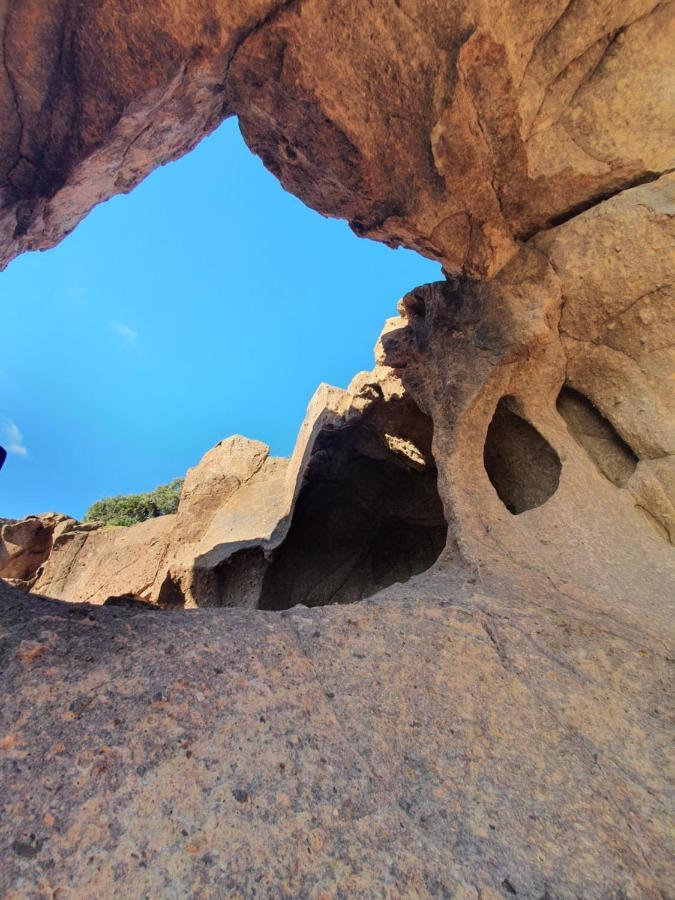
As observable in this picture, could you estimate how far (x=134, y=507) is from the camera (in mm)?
19219

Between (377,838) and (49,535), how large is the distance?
9899 mm

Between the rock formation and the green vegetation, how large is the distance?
15.3 metres

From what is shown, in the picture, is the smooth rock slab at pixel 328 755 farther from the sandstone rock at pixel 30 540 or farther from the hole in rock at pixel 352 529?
the sandstone rock at pixel 30 540

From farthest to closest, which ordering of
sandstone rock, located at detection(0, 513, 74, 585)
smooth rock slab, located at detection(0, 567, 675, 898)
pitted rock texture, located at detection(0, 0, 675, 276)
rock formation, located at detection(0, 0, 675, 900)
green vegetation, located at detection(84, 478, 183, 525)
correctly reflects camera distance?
green vegetation, located at detection(84, 478, 183, 525), sandstone rock, located at detection(0, 513, 74, 585), pitted rock texture, located at detection(0, 0, 675, 276), rock formation, located at detection(0, 0, 675, 900), smooth rock slab, located at detection(0, 567, 675, 898)

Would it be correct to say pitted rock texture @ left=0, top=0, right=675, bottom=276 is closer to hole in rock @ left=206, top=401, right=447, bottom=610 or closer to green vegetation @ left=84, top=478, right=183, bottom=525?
hole in rock @ left=206, top=401, right=447, bottom=610

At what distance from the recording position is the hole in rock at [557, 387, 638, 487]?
4645 millimetres

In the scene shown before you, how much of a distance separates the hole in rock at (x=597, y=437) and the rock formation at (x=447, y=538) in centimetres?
4

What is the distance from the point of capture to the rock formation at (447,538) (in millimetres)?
1645

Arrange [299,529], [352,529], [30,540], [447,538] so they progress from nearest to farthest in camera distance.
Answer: [447,538]
[299,529]
[352,529]
[30,540]

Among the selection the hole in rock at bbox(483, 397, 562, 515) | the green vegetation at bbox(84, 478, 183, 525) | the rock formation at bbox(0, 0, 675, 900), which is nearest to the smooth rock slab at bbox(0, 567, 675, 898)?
the rock formation at bbox(0, 0, 675, 900)

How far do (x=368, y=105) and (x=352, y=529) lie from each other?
21.8 ft

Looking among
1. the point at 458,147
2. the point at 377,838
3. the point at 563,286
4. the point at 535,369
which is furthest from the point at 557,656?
the point at 458,147

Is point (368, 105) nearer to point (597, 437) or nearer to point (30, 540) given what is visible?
point (597, 437)

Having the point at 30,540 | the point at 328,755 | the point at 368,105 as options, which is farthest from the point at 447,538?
the point at 30,540
